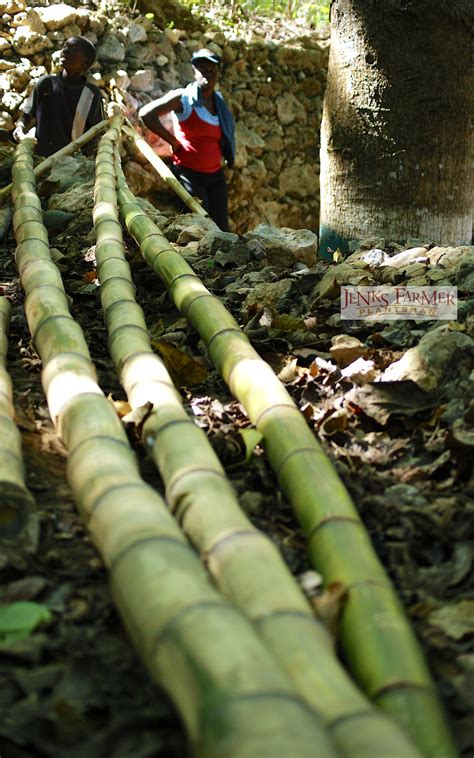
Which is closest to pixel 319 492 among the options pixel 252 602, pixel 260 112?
pixel 252 602

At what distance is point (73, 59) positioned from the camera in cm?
510

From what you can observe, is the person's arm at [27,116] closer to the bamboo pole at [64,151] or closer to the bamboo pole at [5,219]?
the bamboo pole at [64,151]

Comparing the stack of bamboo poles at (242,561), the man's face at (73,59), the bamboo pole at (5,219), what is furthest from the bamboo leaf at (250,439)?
the man's face at (73,59)

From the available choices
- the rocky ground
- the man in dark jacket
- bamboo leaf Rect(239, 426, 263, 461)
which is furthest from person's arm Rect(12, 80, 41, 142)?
bamboo leaf Rect(239, 426, 263, 461)

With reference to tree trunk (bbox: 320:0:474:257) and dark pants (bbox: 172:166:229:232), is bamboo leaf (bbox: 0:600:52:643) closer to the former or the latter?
tree trunk (bbox: 320:0:474:257)

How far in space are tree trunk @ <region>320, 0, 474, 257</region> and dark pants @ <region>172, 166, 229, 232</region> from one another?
64.5 inches

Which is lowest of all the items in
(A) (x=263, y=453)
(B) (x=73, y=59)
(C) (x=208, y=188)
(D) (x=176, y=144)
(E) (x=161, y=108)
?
(A) (x=263, y=453)

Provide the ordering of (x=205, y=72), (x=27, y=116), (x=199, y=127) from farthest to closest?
A: (x=27, y=116) < (x=199, y=127) < (x=205, y=72)

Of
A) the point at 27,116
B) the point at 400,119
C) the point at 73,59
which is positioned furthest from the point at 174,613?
the point at 27,116

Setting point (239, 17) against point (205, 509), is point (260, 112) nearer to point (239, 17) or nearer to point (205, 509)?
point (239, 17)

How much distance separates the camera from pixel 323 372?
258 cm

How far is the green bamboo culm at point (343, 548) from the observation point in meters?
1.31

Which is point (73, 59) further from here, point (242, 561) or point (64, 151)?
point (242, 561)

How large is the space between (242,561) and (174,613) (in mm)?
228
